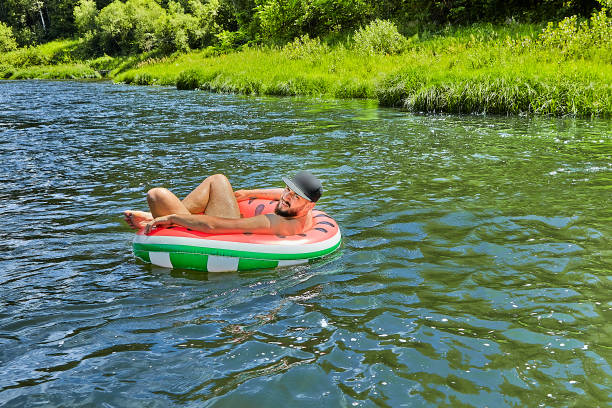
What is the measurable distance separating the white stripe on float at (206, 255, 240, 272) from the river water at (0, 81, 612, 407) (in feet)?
0.39

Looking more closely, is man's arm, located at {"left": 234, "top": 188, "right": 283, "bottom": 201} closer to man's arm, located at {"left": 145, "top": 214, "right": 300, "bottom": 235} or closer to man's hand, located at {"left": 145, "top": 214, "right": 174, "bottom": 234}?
man's arm, located at {"left": 145, "top": 214, "right": 300, "bottom": 235}

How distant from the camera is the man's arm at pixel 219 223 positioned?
222 inches

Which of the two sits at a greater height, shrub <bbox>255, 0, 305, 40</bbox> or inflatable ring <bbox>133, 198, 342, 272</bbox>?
shrub <bbox>255, 0, 305, 40</bbox>

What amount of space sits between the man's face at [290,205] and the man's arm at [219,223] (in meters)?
0.15

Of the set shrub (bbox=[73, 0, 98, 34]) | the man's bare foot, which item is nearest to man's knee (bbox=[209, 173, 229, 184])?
the man's bare foot

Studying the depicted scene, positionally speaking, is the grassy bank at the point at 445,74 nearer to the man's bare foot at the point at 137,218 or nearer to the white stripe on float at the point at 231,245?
the white stripe on float at the point at 231,245

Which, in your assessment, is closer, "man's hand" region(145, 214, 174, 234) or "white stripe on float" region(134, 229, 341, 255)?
"white stripe on float" region(134, 229, 341, 255)

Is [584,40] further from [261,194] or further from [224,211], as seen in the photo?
[224,211]

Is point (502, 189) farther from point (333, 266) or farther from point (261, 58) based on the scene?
point (261, 58)

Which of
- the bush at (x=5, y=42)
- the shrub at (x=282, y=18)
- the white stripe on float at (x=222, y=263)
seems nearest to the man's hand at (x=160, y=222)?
the white stripe on float at (x=222, y=263)

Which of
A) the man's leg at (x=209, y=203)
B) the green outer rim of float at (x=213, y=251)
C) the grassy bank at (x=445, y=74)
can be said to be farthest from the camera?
the grassy bank at (x=445, y=74)

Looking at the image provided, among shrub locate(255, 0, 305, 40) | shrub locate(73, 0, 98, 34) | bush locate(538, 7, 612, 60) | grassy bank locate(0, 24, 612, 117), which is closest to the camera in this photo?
grassy bank locate(0, 24, 612, 117)

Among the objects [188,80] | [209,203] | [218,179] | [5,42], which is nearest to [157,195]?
[209,203]

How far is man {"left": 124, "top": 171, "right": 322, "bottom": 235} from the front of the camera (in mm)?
5641
